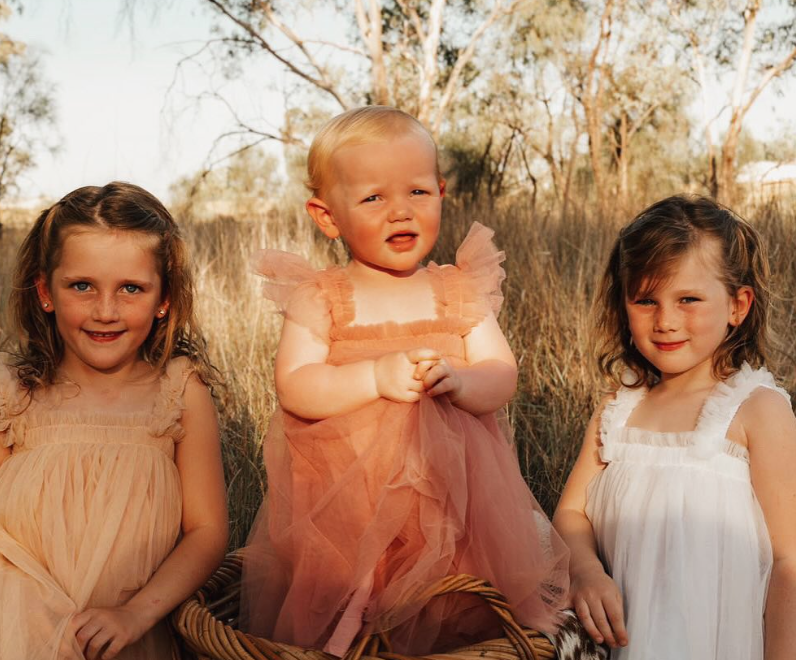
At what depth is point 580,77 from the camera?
12297mm

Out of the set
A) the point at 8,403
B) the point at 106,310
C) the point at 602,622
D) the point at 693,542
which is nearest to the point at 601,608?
the point at 602,622

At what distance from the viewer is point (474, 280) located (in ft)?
6.38

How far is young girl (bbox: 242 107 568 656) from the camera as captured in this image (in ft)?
5.37

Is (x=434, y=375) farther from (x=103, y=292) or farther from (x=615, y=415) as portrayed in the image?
(x=103, y=292)

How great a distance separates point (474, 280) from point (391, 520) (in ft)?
2.02

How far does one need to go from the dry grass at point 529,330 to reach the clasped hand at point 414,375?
1470 millimetres

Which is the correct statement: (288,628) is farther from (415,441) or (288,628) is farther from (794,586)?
(794,586)

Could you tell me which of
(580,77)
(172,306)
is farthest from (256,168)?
(172,306)

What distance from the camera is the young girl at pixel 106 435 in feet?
5.76

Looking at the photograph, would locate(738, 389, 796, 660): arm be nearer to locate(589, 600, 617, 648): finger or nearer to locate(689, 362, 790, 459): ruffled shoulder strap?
locate(689, 362, 790, 459): ruffled shoulder strap

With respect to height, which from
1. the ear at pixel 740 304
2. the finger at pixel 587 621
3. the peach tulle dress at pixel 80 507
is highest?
the ear at pixel 740 304

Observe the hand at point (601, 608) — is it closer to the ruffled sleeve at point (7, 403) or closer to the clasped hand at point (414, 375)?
the clasped hand at point (414, 375)

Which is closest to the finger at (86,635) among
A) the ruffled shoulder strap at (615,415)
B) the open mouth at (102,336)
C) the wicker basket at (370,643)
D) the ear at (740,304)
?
the wicker basket at (370,643)

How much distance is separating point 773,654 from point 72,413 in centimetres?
159
